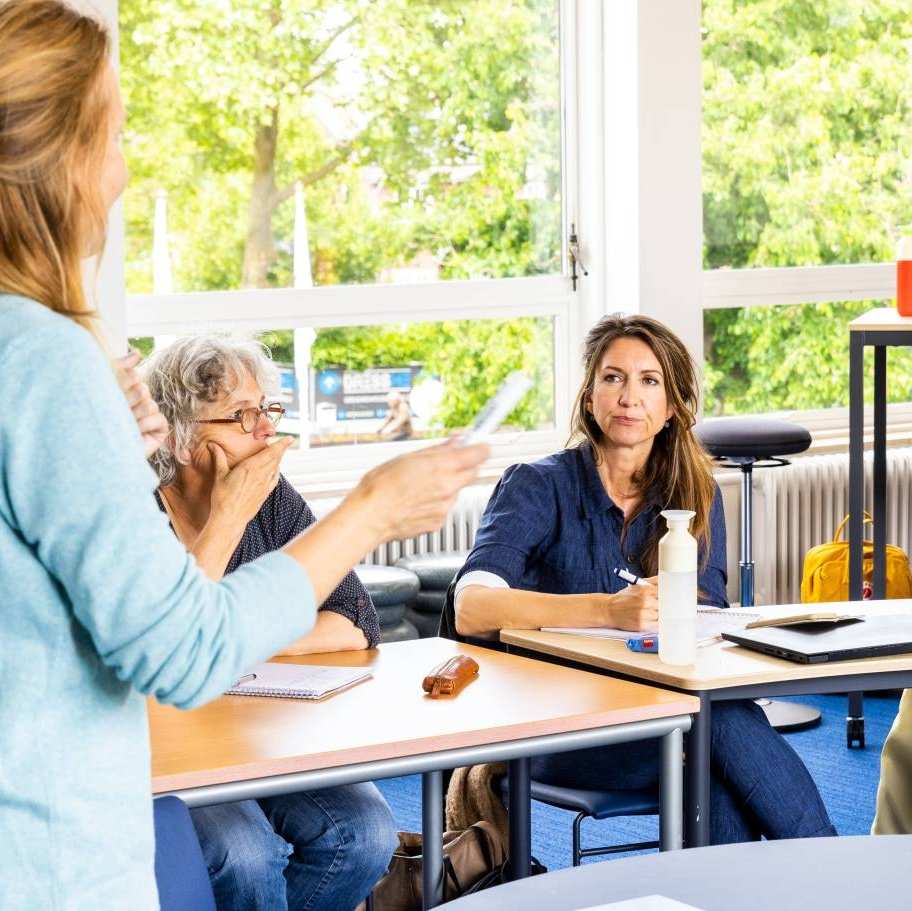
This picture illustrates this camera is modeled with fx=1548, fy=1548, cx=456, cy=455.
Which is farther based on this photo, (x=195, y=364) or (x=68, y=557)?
(x=195, y=364)

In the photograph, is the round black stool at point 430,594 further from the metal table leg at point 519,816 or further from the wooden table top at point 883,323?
the metal table leg at point 519,816

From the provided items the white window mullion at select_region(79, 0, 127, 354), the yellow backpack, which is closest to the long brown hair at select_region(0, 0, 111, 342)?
the white window mullion at select_region(79, 0, 127, 354)

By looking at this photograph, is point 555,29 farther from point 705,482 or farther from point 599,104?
point 705,482

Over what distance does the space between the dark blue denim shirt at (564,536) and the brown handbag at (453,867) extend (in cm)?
52

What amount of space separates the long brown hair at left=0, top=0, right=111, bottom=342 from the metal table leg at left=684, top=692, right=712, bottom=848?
1.33m

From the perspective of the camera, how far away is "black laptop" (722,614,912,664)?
8.02ft

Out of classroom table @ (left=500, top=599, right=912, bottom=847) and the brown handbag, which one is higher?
classroom table @ (left=500, top=599, right=912, bottom=847)

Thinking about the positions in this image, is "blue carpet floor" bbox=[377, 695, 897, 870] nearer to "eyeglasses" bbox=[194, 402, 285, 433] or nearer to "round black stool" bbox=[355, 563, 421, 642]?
"round black stool" bbox=[355, 563, 421, 642]

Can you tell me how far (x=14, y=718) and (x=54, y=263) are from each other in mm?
359

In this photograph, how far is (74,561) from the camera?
1172 millimetres

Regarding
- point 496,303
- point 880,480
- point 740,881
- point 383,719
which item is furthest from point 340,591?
point 496,303

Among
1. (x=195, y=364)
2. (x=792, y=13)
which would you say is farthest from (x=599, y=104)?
(x=195, y=364)

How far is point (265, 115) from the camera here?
4.75 metres

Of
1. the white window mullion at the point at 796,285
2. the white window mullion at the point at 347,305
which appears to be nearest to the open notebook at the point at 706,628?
the white window mullion at the point at 347,305
